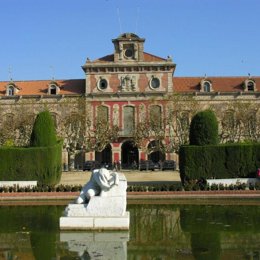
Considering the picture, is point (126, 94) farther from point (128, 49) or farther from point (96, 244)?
point (96, 244)

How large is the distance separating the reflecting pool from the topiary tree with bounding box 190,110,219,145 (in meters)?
10.3

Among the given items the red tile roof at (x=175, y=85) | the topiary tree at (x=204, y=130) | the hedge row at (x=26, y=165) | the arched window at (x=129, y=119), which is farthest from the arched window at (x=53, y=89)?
the topiary tree at (x=204, y=130)

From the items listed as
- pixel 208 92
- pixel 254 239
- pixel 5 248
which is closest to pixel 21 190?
pixel 5 248

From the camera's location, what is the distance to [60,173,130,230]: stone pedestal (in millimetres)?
12828

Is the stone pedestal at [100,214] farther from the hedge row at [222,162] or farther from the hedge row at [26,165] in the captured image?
A: the hedge row at [26,165]

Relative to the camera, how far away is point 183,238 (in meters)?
12.0

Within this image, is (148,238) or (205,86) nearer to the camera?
(148,238)

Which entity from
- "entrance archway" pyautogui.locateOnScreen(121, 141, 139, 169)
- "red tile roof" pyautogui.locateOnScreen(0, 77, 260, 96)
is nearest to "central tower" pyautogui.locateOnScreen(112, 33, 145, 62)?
"red tile roof" pyautogui.locateOnScreen(0, 77, 260, 96)

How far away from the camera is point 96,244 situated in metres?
11.2

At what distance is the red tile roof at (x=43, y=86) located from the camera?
57031 millimetres

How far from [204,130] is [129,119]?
28368 millimetres

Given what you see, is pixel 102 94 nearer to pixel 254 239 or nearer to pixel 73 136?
pixel 73 136

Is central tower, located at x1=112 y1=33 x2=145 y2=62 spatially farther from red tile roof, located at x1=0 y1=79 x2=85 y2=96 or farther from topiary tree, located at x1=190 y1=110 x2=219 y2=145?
topiary tree, located at x1=190 y1=110 x2=219 y2=145

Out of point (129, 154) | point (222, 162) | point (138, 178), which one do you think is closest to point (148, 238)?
point (222, 162)
